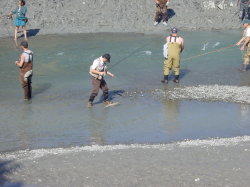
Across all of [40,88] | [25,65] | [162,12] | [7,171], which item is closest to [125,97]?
[40,88]

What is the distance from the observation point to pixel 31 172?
30.7ft

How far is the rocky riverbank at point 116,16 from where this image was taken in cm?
2323

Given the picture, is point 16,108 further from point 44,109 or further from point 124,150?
point 124,150

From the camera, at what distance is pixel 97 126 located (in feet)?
39.9

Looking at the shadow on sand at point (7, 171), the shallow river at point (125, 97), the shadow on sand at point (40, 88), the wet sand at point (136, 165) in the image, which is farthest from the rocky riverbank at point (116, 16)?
the shadow on sand at point (7, 171)

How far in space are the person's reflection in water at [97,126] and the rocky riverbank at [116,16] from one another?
10.5 meters

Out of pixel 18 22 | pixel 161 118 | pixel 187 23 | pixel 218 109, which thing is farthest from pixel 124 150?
pixel 187 23

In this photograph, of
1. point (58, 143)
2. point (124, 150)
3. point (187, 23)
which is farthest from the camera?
point (187, 23)

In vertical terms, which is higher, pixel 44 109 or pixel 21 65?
pixel 21 65

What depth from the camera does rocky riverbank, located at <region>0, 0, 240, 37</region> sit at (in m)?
23.2

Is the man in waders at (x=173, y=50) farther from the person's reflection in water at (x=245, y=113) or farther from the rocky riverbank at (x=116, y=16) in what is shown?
the rocky riverbank at (x=116, y=16)

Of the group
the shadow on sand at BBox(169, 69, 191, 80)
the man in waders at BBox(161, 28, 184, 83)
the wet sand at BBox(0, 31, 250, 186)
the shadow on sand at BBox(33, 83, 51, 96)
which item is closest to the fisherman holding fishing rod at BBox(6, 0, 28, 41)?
the wet sand at BBox(0, 31, 250, 186)

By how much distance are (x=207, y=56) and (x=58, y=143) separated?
9.62m

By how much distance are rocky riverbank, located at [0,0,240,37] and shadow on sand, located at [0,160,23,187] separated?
1376 centimetres
